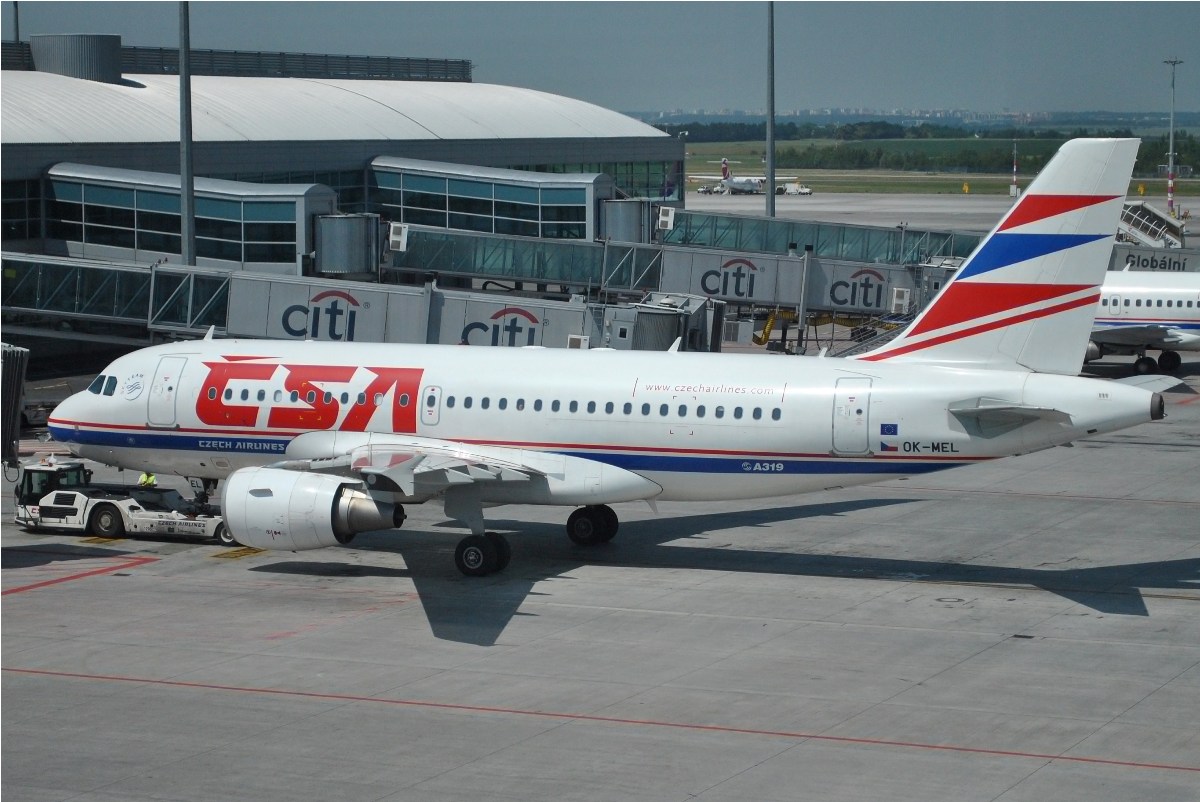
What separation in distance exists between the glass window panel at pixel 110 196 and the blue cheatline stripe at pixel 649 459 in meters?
29.1

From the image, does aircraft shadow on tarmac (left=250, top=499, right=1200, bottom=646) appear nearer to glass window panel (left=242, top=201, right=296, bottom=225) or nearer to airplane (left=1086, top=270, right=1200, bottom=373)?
glass window panel (left=242, top=201, right=296, bottom=225)

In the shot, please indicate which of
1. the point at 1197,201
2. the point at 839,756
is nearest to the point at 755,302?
the point at 839,756

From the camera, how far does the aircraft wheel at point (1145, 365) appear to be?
210 ft

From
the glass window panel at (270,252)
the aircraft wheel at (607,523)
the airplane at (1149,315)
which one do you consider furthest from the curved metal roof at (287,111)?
the aircraft wheel at (607,523)

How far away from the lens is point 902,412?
28.6 m

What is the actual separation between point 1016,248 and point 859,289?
32.2 metres

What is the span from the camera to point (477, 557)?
97.9 feet

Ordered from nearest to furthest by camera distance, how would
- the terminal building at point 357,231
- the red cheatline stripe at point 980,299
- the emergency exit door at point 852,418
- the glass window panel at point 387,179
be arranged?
the red cheatline stripe at point 980,299 < the emergency exit door at point 852,418 < the terminal building at point 357,231 < the glass window panel at point 387,179

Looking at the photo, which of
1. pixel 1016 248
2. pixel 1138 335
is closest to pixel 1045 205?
pixel 1016 248

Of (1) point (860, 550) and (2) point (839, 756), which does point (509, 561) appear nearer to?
(1) point (860, 550)

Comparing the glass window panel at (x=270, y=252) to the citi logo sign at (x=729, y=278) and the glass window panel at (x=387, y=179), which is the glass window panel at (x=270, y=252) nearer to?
the citi logo sign at (x=729, y=278)

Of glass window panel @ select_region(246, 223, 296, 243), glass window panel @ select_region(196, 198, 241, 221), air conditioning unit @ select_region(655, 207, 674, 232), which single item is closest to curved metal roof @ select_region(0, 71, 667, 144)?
glass window panel @ select_region(196, 198, 241, 221)

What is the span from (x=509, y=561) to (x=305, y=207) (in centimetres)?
2880

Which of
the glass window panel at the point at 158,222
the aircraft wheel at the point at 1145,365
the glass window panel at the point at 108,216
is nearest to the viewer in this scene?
the glass window panel at the point at 158,222
